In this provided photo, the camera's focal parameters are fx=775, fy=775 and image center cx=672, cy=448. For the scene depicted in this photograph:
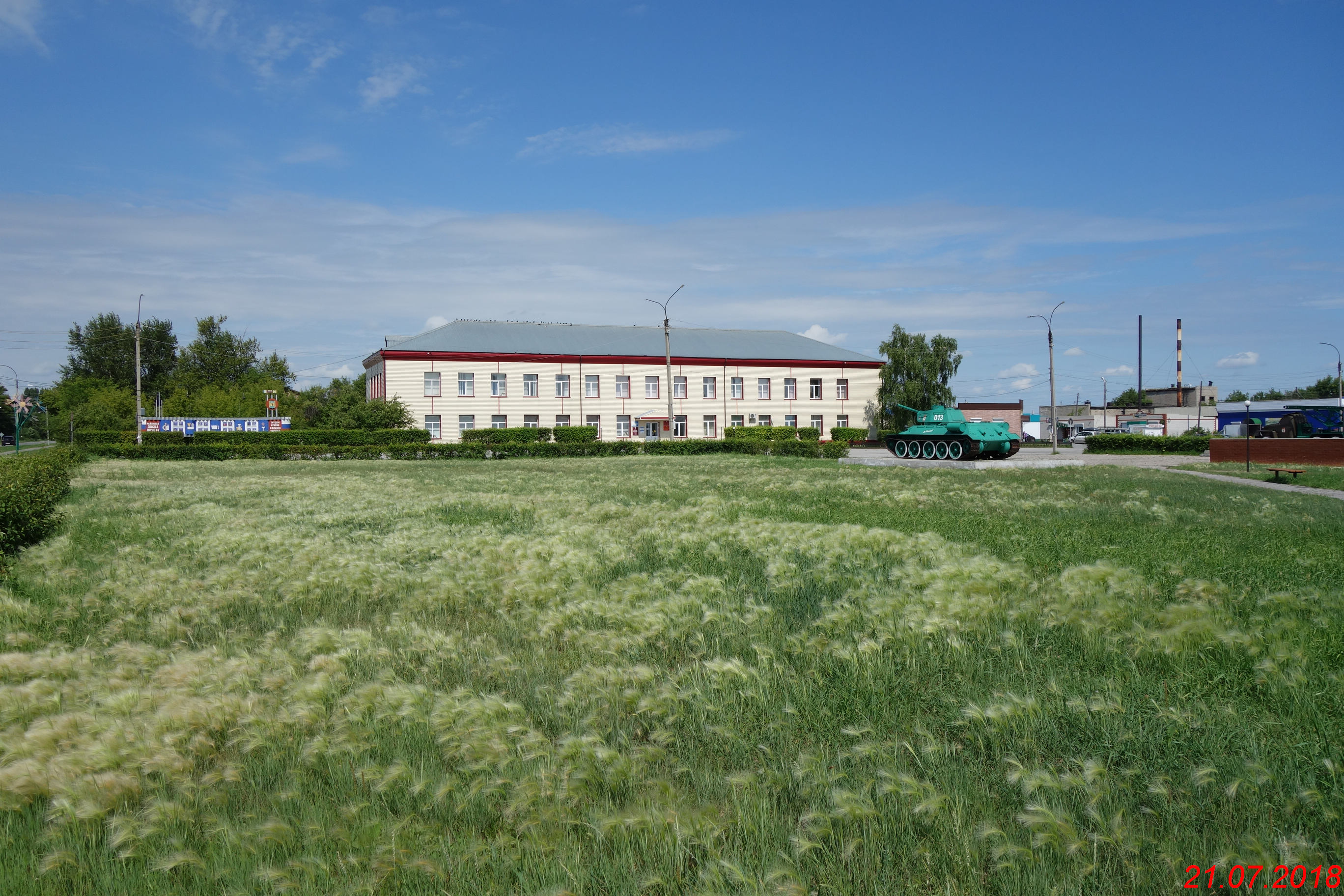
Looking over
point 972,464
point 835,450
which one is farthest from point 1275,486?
point 835,450

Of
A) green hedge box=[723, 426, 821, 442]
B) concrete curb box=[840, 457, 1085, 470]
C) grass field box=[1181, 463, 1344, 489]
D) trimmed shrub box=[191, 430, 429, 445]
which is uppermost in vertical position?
A: trimmed shrub box=[191, 430, 429, 445]

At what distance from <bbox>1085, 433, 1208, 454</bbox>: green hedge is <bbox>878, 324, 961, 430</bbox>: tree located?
2607 cm

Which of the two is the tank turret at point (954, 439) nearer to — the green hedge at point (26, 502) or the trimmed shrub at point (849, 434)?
the green hedge at point (26, 502)

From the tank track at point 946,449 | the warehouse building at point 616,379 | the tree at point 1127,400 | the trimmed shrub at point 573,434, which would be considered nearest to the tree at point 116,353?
the warehouse building at point 616,379

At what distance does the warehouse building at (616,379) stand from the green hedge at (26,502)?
47774 mm

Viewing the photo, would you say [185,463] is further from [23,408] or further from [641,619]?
[23,408]

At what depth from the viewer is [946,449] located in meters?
35.3

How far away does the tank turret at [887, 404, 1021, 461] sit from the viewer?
34.4 metres

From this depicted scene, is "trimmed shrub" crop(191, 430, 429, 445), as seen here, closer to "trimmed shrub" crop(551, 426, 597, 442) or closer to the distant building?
"trimmed shrub" crop(551, 426, 597, 442)

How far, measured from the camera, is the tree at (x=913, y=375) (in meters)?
75.4

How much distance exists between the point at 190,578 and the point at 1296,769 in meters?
8.54

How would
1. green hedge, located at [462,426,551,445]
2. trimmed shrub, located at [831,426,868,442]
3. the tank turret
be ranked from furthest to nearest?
trimmed shrub, located at [831,426,868,442] < green hedge, located at [462,426,551,445] < the tank turret

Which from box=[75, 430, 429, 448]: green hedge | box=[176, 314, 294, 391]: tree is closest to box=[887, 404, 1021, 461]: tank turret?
box=[75, 430, 429, 448]: green hedge

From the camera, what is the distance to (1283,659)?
13.8 ft
